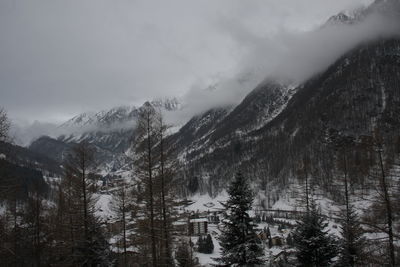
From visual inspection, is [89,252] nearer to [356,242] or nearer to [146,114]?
[146,114]

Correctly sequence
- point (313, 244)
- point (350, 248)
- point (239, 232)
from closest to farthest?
point (313, 244), point (239, 232), point (350, 248)

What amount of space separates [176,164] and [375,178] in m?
9.83

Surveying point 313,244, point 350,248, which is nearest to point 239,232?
point 313,244

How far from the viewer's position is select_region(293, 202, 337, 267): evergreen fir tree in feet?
61.8

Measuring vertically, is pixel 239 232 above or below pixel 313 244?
above

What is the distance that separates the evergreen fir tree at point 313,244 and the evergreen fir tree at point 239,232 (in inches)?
93.5

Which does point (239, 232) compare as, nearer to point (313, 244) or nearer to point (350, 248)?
point (313, 244)

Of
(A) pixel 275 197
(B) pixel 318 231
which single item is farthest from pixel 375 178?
(A) pixel 275 197

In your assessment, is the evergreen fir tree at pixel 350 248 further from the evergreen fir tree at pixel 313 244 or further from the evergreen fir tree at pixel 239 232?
the evergreen fir tree at pixel 239 232

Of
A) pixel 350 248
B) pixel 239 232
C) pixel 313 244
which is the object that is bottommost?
pixel 350 248

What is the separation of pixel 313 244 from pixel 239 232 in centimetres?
413

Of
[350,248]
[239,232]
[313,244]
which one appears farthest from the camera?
[350,248]

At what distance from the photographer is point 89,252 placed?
19.8 m

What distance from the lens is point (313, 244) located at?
18859 mm
